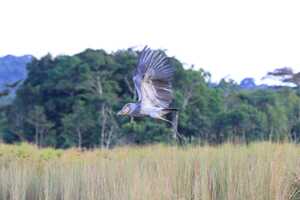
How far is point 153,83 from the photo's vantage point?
9023 mm

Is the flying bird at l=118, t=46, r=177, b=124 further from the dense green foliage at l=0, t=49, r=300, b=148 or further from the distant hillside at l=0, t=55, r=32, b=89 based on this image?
the distant hillside at l=0, t=55, r=32, b=89

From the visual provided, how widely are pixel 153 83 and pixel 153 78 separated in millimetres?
73

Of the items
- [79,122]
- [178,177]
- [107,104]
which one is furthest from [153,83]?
[79,122]

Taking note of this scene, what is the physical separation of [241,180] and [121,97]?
73.7 ft

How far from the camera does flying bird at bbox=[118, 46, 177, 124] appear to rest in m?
8.96

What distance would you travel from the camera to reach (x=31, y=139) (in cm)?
2973

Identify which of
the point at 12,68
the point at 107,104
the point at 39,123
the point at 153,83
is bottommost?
the point at 39,123

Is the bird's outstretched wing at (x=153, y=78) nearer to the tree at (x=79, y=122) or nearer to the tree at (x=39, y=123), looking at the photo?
the tree at (x=79, y=122)

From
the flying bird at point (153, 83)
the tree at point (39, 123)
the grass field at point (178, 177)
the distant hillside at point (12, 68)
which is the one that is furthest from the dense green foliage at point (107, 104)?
the distant hillside at point (12, 68)

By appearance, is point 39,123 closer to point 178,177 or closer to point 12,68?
point 178,177

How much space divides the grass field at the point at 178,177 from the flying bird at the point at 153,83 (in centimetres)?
185

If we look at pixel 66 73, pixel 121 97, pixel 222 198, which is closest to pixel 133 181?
pixel 222 198

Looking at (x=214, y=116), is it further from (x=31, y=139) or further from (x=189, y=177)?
(x=189, y=177)

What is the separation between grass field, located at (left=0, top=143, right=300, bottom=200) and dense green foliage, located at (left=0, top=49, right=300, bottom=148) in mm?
15893
